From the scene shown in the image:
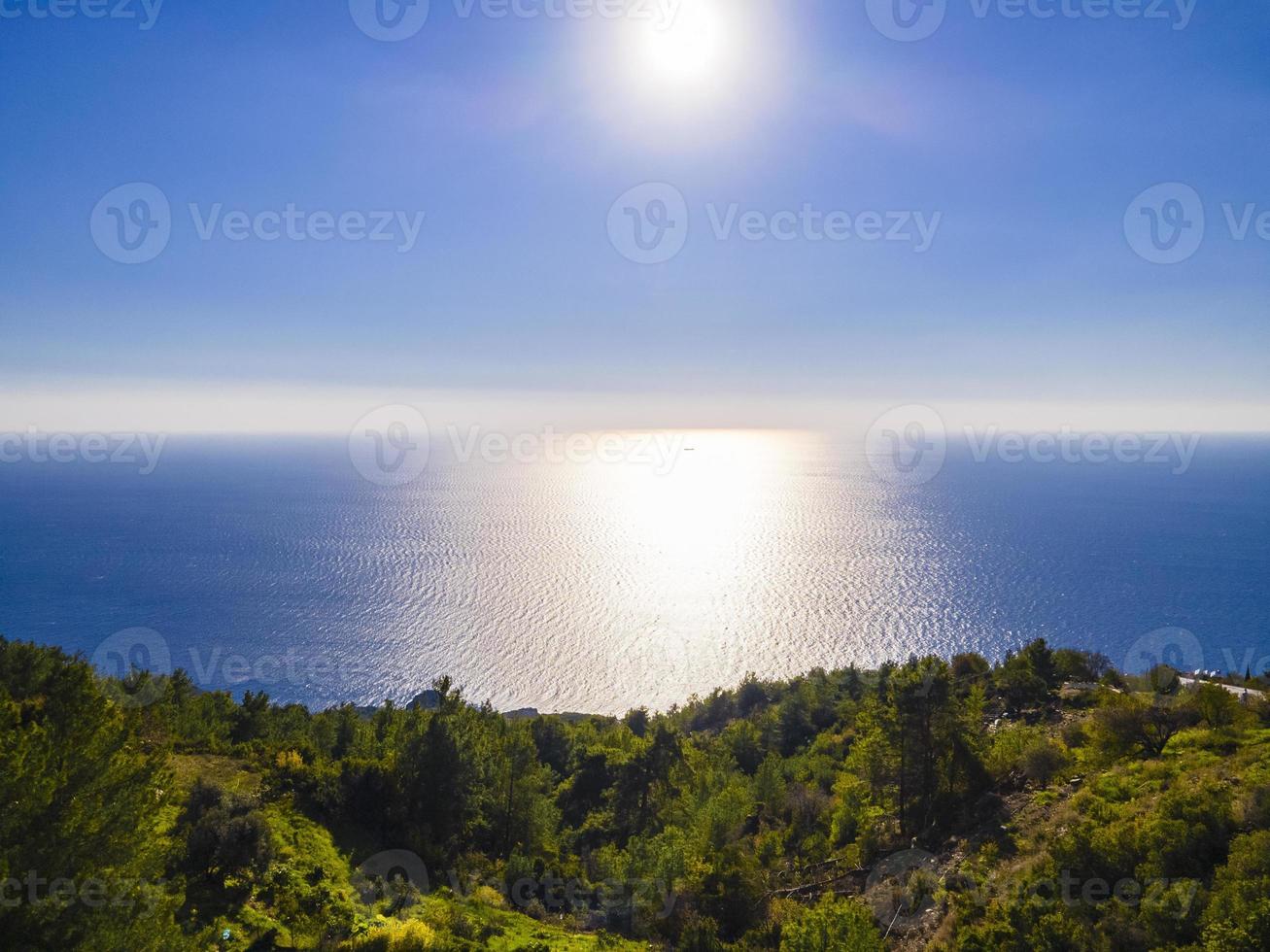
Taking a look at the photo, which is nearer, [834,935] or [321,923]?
[834,935]

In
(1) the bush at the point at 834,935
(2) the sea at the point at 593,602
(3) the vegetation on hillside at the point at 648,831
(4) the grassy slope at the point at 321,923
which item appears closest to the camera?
(3) the vegetation on hillside at the point at 648,831

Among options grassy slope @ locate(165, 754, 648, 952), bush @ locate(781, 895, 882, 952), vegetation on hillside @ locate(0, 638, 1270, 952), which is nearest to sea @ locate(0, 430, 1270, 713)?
vegetation on hillside @ locate(0, 638, 1270, 952)

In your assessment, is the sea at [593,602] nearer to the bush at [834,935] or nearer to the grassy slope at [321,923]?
the grassy slope at [321,923]

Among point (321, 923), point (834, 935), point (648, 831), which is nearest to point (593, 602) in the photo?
point (648, 831)

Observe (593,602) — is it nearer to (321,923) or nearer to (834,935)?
(321,923)

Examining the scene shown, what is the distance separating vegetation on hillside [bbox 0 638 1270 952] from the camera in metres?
12.6

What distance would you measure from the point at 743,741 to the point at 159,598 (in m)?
122

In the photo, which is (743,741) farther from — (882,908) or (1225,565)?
(1225,565)

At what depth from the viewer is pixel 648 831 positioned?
3494 cm

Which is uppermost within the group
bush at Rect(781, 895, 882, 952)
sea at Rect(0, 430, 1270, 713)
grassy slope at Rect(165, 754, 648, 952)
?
sea at Rect(0, 430, 1270, 713)

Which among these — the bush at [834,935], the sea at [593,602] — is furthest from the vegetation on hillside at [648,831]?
the sea at [593,602]

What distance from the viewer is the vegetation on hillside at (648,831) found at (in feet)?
41.4

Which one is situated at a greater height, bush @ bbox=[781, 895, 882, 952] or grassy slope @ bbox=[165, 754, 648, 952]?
bush @ bbox=[781, 895, 882, 952]

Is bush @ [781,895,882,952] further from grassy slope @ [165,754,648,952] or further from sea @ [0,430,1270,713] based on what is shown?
sea @ [0,430,1270,713]
